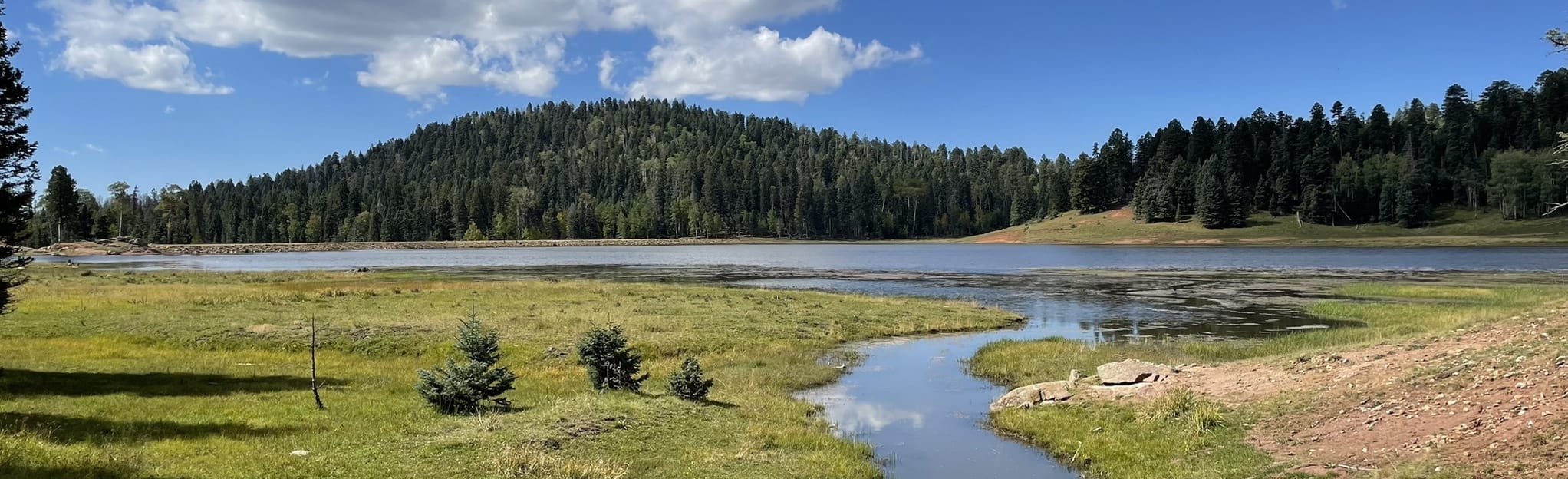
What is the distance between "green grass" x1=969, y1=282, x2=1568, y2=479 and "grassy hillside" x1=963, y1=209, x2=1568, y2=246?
105456mm

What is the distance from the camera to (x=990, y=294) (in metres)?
65.5

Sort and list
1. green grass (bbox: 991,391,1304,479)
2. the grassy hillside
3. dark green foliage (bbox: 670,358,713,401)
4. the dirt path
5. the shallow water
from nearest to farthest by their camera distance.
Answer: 1. the dirt path
2. green grass (bbox: 991,391,1304,479)
3. dark green foliage (bbox: 670,358,713,401)
4. the shallow water
5. the grassy hillside

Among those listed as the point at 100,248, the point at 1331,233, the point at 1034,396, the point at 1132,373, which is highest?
the point at 1331,233

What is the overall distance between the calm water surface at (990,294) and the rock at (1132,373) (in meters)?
3.53

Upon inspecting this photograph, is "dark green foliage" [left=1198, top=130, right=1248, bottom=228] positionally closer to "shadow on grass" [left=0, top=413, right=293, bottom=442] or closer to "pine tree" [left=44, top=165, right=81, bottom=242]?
"shadow on grass" [left=0, top=413, right=293, bottom=442]

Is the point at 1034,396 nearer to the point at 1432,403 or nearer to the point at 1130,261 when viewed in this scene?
the point at 1432,403

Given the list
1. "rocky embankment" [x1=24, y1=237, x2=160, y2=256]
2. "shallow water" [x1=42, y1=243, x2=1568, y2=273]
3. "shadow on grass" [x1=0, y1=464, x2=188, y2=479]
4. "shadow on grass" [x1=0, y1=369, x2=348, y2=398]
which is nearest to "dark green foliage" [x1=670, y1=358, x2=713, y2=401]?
"shadow on grass" [x1=0, y1=369, x2=348, y2=398]

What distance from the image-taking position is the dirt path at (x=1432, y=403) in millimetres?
12500

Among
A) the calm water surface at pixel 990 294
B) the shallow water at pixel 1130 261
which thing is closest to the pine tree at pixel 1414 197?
the shallow water at pixel 1130 261

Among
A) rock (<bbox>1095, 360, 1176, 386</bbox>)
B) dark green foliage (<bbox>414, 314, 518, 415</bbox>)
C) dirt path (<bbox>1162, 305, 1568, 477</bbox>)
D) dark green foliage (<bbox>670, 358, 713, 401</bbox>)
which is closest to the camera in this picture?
dirt path (<bbox>1162, 305, 1568, 477</bbox>)

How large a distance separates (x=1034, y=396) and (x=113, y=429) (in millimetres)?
21371

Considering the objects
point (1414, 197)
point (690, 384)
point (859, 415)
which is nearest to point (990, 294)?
point (859, 415)

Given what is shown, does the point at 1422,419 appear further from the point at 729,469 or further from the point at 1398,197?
the point at 1398,197

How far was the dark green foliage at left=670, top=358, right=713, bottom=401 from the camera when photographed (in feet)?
73.0
